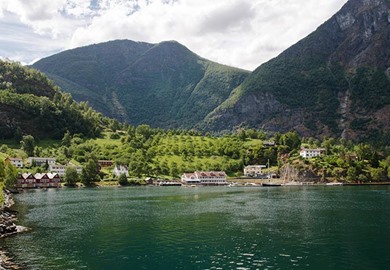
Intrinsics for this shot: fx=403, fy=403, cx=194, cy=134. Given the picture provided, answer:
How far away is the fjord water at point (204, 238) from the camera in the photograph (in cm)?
5438

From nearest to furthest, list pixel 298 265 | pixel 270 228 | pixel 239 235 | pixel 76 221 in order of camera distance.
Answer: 1. pixel 298 265
2. pixel 239 235
3. pixel 270 228
4. pixel 76 221

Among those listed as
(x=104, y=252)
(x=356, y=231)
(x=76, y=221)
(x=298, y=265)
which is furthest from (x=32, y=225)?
(x=356, y=231)

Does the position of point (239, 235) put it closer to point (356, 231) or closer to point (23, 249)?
point (356, 231)

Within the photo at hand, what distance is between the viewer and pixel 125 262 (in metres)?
54.6

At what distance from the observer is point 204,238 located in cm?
7012

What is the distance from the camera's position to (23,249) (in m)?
60.8

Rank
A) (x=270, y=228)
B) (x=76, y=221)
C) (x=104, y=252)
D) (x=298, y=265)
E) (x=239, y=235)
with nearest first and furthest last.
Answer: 1. (x=298, y=265)
2. (x=104, y=252)
3. (x=239, y=235)
4. (x=270, y=228)
5. (x=76, y=221)

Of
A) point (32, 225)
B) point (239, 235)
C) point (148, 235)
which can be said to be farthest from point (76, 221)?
point (239, 235)

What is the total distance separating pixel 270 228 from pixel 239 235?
9680 mm

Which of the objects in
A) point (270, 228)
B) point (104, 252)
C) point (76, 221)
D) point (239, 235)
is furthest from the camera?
point (76, 221)

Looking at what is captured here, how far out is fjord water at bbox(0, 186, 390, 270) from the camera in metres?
54.4

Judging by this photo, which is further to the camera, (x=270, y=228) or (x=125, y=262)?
(x=270, y=228)

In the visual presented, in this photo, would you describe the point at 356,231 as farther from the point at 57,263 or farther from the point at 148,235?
the point at 57,263

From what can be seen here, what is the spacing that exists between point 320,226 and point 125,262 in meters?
44.3
